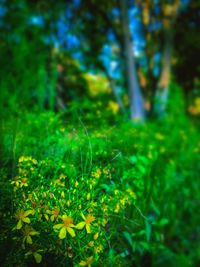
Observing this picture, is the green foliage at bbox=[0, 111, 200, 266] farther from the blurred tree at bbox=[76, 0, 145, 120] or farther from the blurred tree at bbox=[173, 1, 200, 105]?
the blurred tree at bbox=[173, 1, 200, 105]

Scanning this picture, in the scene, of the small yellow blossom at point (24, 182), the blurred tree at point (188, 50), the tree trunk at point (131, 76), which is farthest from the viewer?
the blurred tree at point (188, 50)

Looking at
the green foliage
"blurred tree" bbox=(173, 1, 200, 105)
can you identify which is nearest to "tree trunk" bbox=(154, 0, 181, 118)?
"blurred tree" bbox=(173, 1, 200, 105)

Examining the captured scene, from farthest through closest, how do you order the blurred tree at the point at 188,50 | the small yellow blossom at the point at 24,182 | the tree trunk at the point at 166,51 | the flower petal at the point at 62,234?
1. the blurred tree at the point at 188,50
2. the tree trunk at the point at 166,51
3. the small yellow blossom at the point at 24,182
4. the flower petal at the point at 62,234

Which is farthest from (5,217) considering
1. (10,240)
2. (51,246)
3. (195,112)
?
(195,112)

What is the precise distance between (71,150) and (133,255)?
892 millimetres

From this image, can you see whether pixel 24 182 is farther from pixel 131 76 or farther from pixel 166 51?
pixel 166 51

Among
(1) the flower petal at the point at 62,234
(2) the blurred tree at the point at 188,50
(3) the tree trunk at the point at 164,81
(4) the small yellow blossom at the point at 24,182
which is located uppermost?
(2) the blurred tree at the point at 188,50

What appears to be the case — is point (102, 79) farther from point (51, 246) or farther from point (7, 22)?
point (51, 246)

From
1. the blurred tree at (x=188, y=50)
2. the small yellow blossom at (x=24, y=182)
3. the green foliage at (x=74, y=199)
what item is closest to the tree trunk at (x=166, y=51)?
the blurred tree at (x=188, y=50)

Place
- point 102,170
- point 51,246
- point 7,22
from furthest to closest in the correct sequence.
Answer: point 7,22 → point 102,170 → point 51,246

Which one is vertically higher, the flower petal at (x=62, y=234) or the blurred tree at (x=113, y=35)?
the blurred tree at (x=113, y=35)

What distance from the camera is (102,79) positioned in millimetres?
5391

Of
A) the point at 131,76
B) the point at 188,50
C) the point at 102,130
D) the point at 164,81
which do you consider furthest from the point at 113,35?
the point at 102,130

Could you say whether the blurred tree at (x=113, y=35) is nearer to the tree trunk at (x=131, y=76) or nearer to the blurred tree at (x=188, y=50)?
the tree trunk at (x=131, y=76)
